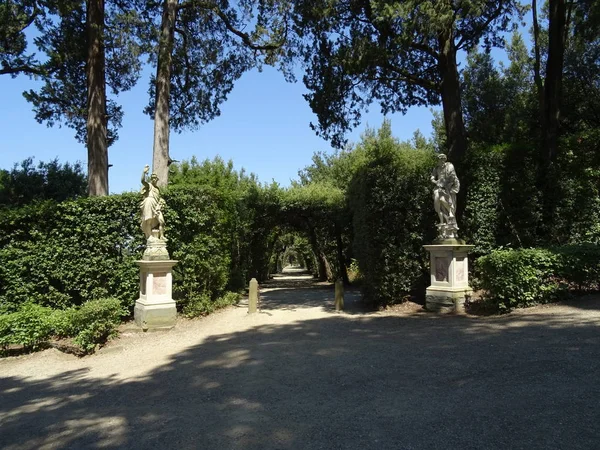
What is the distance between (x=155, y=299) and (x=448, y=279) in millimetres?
6995

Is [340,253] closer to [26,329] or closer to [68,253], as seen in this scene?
[68,253]

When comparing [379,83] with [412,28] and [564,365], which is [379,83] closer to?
[412,28]

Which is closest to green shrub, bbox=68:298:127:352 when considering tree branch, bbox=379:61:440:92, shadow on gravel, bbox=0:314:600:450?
shadow on gravel, bbox=0:314:600:450

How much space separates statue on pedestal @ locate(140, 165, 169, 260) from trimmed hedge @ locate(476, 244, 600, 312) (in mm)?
7551

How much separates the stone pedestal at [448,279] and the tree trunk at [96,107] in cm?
980

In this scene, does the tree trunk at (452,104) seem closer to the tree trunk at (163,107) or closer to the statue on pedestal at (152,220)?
the tree trunk at (163,107)

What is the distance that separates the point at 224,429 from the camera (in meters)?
4.03

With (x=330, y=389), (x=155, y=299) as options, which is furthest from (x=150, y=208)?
(x=330, y=389)

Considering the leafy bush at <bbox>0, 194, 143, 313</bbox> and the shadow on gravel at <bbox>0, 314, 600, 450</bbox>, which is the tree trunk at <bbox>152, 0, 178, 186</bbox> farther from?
the shadow on gravel at <bbox>0, 314, 600, 450</bbox>

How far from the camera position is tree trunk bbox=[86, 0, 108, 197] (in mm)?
12938

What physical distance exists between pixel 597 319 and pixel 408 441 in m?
5.61

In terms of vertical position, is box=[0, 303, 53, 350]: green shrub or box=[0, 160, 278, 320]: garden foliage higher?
box=[0, 160, 278, 320]: garden foliage

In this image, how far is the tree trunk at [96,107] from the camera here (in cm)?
1294

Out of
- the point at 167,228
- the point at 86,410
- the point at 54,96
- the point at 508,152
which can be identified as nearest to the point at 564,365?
the point at 86,410
